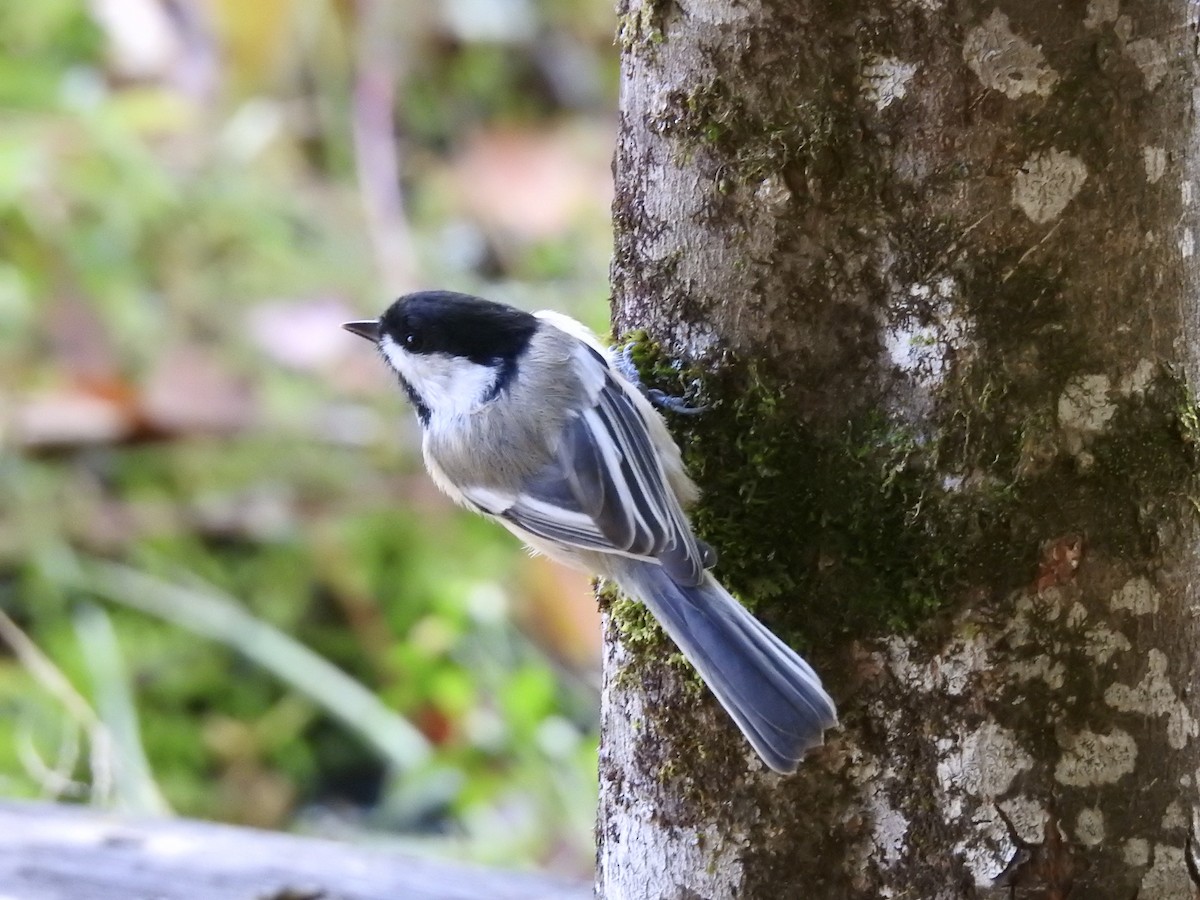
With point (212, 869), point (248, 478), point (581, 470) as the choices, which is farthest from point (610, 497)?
point (248, 478)

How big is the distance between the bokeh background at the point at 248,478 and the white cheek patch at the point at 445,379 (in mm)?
740

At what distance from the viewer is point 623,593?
1.12 metres

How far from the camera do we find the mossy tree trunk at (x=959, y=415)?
3.00ft

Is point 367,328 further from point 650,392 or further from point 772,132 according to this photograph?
point 772,132

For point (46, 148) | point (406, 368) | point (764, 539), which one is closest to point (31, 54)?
point (46, 148)

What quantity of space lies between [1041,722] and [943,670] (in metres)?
0.08

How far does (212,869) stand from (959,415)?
3.17 ft

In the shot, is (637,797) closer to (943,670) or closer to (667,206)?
(943,670)

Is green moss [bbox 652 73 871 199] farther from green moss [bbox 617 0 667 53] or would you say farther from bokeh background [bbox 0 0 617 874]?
bokeh background [bbox 0 0 617 874]

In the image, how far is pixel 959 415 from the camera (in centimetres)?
94

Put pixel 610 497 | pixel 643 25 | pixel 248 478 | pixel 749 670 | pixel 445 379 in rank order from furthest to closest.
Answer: pixel 248 478, pixel 445 379, pixel 610 497, pixel 643 25, pixel 749 670

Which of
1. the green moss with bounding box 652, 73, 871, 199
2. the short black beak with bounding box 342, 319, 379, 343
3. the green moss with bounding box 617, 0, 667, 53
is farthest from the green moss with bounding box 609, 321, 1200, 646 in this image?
the short black beak with bounding box 342, 319, 379, 343

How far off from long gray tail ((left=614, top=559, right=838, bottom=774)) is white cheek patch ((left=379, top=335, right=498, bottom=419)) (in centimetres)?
38

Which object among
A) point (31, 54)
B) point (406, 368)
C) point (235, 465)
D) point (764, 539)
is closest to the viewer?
point (764, 539)
